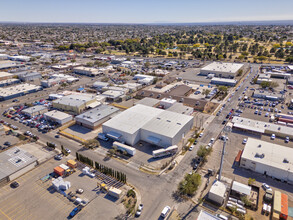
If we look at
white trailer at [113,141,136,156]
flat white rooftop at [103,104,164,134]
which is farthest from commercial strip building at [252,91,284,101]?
white trailer at [113,141,136,156]

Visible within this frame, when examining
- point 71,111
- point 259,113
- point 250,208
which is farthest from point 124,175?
point 259,113

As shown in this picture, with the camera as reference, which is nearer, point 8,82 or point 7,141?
point 7,141

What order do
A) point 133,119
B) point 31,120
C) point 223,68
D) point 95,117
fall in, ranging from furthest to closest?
point 223,68 < point 31,120 < point 95,117 < point 133,119

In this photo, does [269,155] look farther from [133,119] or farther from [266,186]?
[133,119]

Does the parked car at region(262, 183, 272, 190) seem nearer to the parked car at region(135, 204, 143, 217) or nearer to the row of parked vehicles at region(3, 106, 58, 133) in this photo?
the parked car at region(135, 204, 143, 217)

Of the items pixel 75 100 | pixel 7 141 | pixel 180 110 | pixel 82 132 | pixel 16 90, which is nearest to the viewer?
pixel 7 141

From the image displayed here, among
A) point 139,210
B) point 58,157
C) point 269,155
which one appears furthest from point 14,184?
point 269,155

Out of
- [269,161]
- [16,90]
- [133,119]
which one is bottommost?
[269,161]

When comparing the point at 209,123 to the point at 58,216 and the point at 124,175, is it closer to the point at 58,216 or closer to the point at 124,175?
the point at 124,175
